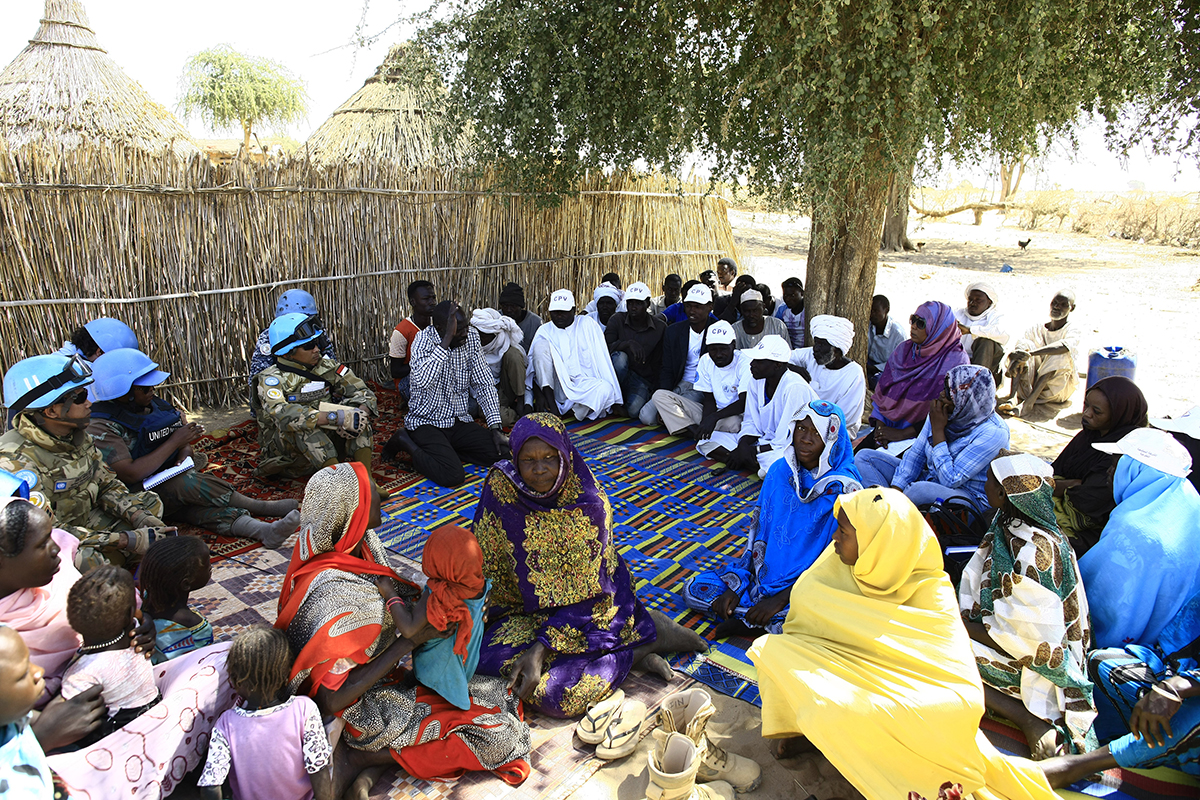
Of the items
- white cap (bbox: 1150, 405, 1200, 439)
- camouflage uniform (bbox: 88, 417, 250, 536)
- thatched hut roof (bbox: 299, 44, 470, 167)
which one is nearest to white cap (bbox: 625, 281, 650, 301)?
thatched hut roof (bbox: 299, 44, 470, 167)

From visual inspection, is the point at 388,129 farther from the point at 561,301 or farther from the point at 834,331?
the point at 834,331

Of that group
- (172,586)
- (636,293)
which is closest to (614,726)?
(172,586)

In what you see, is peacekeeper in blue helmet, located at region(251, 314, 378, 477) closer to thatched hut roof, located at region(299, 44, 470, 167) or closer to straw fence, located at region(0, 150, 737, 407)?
straw fence, located at region(0, 150, 737, 407)

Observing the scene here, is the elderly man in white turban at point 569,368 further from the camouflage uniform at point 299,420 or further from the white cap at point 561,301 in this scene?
the camouflage uniform at point 299,420

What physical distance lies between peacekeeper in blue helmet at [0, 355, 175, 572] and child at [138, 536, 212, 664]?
2.85 feet

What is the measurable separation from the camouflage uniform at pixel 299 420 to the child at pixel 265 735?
10.1 ft

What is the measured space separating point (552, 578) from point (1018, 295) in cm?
1438

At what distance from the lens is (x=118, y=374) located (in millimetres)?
4652

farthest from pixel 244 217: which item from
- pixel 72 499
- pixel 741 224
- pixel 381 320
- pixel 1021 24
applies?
pixel 741 224

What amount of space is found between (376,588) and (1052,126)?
7.18 m

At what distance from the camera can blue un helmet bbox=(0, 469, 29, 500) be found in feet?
9.17

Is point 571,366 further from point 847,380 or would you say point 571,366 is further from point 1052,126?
point 1052,126

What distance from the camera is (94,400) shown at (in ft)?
15.0

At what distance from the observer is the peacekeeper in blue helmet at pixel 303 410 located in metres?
5.45
